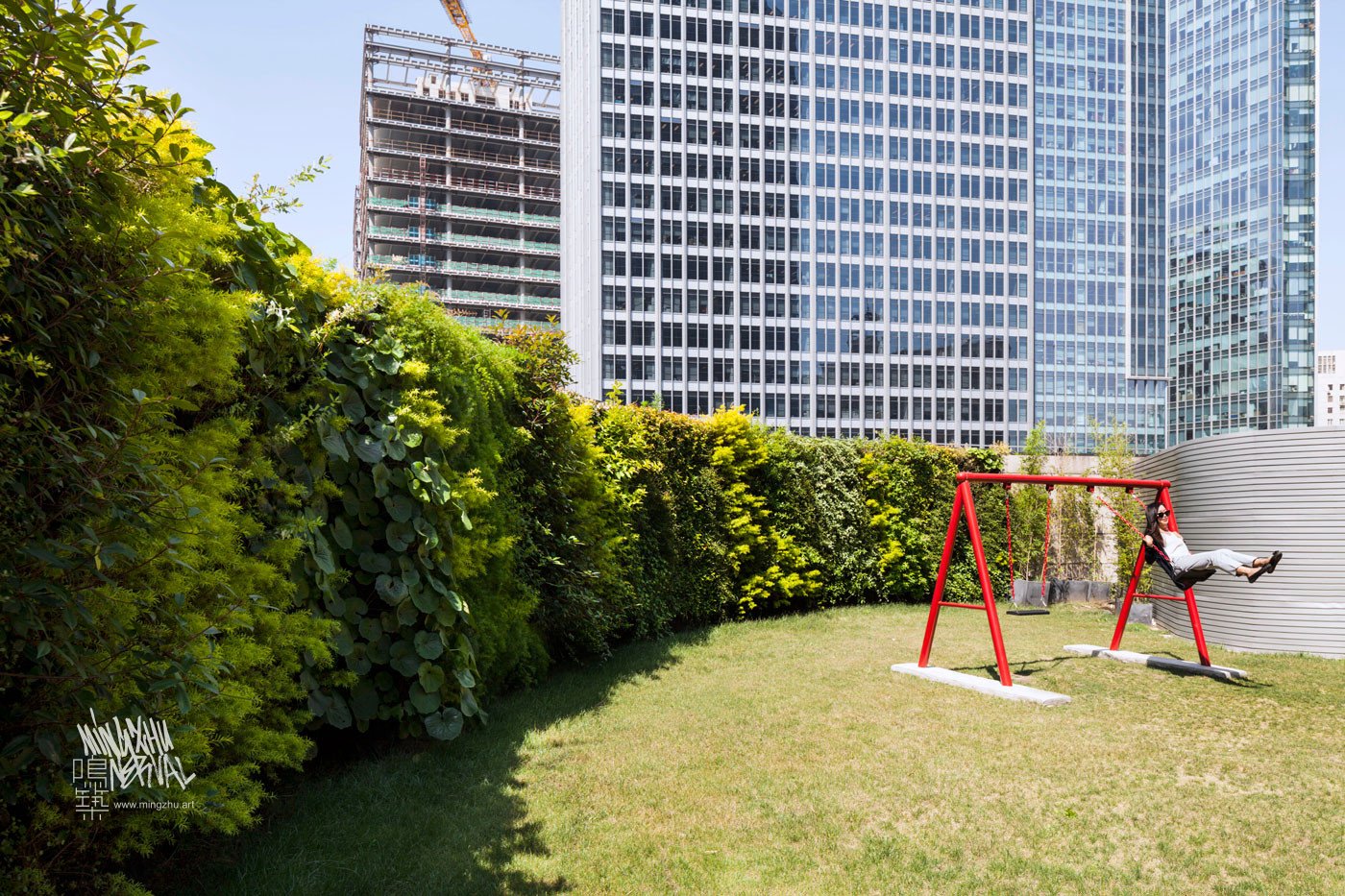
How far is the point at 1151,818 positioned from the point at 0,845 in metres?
5.37

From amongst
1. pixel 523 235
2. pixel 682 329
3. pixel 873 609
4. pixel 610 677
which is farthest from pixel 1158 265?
pixel 610 677

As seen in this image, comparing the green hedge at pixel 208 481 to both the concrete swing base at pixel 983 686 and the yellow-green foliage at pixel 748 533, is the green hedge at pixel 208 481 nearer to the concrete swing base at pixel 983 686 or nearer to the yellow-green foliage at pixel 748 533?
the concrete swing base at pixel 983 686

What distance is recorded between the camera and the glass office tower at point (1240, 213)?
91.6 m

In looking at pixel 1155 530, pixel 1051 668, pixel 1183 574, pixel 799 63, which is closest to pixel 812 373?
pixel 799 63

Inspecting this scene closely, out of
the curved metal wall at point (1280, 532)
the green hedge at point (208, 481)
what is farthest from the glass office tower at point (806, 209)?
the green hedge at point (208, 481)

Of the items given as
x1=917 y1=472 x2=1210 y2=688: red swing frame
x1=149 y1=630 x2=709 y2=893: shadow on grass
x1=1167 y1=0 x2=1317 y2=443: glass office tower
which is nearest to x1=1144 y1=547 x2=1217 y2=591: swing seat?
x1=917 y1=472 x2=1210 y2=688: red swing frame

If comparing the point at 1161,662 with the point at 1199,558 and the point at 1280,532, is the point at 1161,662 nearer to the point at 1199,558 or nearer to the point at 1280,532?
the point at 1199,558

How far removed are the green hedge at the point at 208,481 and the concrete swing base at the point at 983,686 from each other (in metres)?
3.81

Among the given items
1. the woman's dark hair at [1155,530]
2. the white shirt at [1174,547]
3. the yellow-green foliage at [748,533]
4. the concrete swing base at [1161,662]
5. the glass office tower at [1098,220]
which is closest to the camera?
the white shirt at [1174,547]

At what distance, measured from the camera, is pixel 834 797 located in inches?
196

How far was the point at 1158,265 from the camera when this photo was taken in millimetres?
103875

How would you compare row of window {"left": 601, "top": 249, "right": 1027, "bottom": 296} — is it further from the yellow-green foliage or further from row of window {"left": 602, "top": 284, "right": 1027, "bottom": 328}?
the yellow-green foliage

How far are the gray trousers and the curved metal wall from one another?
A: 320 centimetres

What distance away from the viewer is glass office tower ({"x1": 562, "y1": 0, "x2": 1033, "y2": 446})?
72.6 meters
